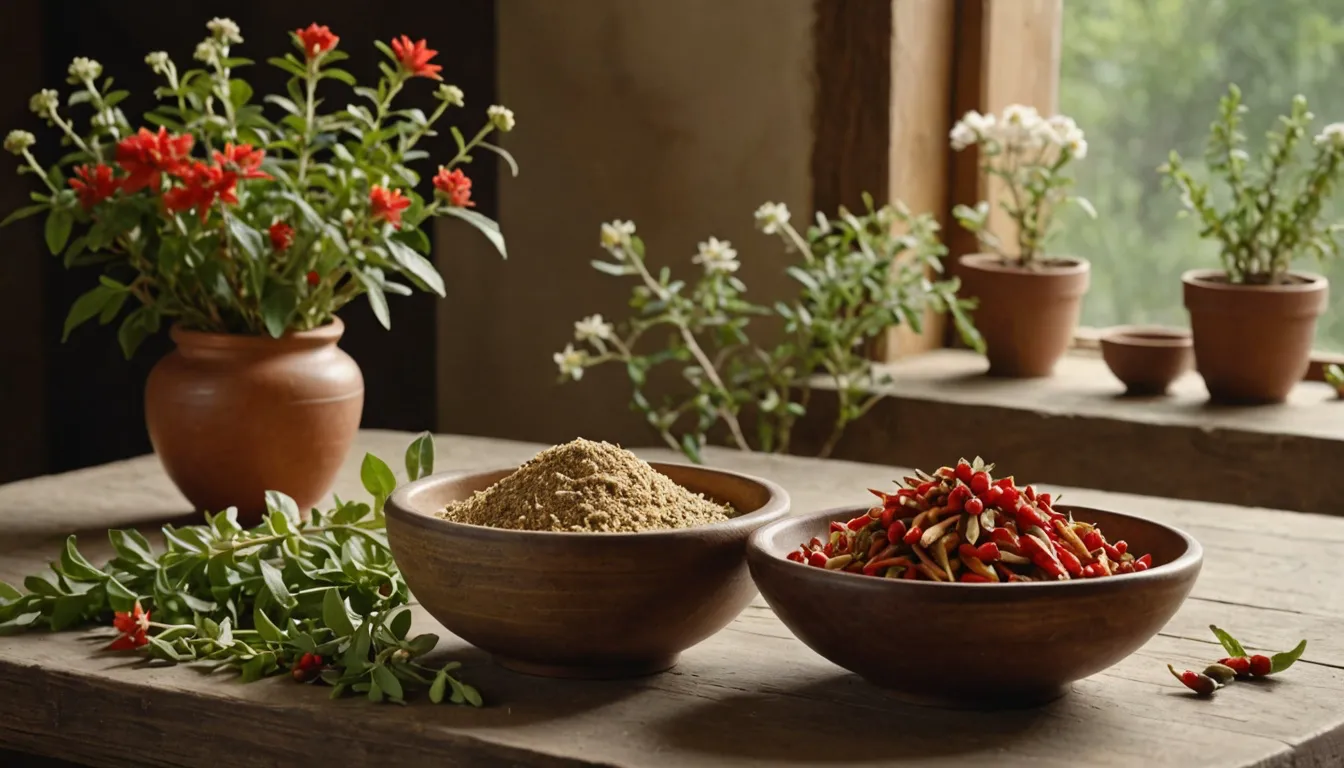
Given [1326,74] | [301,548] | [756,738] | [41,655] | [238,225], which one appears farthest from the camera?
[1326,74]

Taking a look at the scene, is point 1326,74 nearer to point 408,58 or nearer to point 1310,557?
point 1310,557

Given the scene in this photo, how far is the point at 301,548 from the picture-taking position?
59.8 inches

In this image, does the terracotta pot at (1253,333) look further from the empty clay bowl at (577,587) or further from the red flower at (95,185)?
the red flower at (95,185)

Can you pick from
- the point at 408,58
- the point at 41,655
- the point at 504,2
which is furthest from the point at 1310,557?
the point at 504,2

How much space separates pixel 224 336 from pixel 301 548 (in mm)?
Result: 313

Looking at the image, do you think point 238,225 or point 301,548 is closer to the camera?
point 301,548

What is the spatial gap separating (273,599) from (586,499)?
1.03 ft

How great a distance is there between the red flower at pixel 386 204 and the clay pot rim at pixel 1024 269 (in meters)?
1.27

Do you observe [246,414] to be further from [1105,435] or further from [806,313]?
[1105,435]

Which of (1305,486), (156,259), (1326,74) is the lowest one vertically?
(1305,486)

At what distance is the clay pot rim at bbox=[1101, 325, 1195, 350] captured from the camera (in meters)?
2.58

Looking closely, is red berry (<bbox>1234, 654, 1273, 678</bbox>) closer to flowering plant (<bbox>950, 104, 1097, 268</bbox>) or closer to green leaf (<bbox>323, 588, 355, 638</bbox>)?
green leaf (<bbox>323, 588, 355, 638</bbox>)

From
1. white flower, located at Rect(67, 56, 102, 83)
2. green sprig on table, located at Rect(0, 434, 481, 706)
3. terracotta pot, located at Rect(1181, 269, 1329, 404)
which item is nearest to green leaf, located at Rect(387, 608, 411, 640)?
green sprig on table, located at Rect(0, 434, 481, 706)

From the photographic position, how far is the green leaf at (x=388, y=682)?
1221 millimetres
